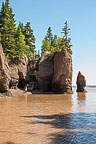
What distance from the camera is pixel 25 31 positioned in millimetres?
49469

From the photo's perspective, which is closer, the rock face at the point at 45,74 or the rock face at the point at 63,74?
the rock face at the point at 63,74

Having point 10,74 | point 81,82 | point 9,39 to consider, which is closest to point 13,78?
point 10,74

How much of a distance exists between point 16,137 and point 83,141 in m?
2.05

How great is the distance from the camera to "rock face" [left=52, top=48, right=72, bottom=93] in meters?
31.5

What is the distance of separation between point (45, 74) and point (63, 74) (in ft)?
14.5

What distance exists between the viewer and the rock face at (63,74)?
103ft

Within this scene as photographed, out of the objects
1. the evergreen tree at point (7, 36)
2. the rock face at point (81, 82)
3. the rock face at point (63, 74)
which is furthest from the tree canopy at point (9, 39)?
the rock face at point (81, 82)

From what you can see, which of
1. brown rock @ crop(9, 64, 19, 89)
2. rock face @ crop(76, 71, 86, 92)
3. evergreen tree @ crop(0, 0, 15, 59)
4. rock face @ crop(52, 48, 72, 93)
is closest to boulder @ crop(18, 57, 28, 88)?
brown rock @ crop(9, 64, 19, 89)

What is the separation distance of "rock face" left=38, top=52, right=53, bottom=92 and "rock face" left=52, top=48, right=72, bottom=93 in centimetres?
204

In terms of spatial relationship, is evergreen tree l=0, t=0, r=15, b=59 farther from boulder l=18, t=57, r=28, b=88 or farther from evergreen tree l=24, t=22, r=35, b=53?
evergreen tree l=24, t=22, r=35, b=53

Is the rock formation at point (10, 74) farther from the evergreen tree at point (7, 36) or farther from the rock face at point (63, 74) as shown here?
the rock face at point (63, 74)

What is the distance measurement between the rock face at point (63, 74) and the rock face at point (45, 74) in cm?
204

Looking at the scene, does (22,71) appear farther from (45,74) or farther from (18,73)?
(45,74)

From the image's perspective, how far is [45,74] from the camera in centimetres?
3422
